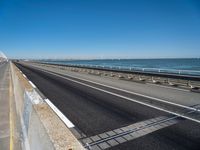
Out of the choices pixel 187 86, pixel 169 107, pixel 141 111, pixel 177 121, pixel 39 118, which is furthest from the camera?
pixel 187 86

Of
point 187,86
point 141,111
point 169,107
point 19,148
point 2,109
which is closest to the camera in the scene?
point 19,148

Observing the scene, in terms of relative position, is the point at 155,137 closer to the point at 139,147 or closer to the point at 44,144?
the point at 139,147

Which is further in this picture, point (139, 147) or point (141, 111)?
point (141, 111)

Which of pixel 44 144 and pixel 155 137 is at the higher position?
pixel 44 144

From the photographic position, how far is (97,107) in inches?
345

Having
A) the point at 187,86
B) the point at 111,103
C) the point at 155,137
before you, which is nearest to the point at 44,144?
the point at 155,137

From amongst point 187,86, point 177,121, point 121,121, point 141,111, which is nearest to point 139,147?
point 121,121

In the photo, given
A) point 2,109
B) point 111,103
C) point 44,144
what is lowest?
point 2,109

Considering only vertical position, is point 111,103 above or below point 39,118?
below

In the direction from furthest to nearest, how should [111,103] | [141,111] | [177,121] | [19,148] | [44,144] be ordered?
[111,103] < [141,111] < [19,148] < [177,121] < [44,144]

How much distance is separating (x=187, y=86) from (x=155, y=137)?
1190 centimetres

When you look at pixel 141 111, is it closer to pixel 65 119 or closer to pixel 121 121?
pixel 121 121

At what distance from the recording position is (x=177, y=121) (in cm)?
641

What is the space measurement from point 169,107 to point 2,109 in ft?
32.4
